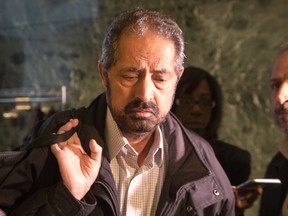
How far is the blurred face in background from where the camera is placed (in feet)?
6.08

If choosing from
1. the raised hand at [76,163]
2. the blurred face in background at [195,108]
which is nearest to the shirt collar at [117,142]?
the raised hand at [76,163]

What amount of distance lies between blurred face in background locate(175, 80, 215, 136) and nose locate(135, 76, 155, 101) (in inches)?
29.0

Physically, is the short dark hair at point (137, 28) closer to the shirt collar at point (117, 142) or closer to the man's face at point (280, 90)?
the shirt collar at point (117, 142)

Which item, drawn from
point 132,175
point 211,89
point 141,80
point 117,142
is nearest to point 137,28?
point 141,80

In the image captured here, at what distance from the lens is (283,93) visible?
1.46 m

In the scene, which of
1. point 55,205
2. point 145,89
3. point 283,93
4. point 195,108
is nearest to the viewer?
point 55,205

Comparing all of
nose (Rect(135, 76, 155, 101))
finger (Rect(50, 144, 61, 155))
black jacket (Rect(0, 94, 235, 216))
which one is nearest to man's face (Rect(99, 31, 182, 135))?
nose (Rect(135, 76, 155, 101))

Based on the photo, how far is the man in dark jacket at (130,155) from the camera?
3.43 ft

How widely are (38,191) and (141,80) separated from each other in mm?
403

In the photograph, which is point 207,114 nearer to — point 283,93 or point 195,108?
point 195,108

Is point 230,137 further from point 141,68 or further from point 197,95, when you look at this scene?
point 141,68

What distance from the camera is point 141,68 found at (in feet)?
3.73

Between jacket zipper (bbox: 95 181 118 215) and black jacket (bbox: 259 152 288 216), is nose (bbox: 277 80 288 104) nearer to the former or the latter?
black jacket (bbox: 259 152 288 216)

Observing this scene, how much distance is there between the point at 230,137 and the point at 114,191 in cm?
167
